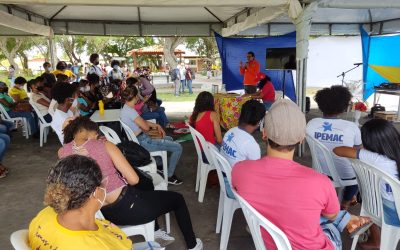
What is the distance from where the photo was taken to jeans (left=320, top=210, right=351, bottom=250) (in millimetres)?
1455

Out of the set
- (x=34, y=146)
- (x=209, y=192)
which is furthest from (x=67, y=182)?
(x=34, y=146)

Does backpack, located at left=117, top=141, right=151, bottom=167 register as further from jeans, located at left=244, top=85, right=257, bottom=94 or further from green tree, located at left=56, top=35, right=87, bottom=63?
green tree, located at left=56, top=35, right=87, bottom=63

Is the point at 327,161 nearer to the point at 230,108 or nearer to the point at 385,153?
the point at 385,153

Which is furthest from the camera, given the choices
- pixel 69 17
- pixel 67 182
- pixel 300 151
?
pixel 69 17

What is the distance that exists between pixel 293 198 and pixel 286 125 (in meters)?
0.28

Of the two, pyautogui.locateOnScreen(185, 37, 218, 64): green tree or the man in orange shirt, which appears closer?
the man in orange shirt

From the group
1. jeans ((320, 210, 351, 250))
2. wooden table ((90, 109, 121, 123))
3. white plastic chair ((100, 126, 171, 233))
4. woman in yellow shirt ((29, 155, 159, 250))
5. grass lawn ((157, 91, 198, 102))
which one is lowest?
grass lawn ((157, 91, 198, 102))

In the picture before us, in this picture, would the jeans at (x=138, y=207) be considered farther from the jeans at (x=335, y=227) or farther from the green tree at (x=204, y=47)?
the green tree at (x=204, y=47)

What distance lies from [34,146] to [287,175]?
16.1 feet

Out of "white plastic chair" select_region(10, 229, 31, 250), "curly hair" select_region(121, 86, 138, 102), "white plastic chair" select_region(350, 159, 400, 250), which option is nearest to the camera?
"white plastic chair" select_region(10, 229, 31, 250)

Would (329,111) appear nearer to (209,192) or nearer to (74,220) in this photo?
(209,192)

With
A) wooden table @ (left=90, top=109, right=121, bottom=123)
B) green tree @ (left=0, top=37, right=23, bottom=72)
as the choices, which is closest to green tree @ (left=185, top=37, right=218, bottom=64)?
green tree @ (left=0, top=37, right=23, bottom=72)

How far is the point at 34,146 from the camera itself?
517 centimetres

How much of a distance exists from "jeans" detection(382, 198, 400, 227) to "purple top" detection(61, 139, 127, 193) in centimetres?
148
